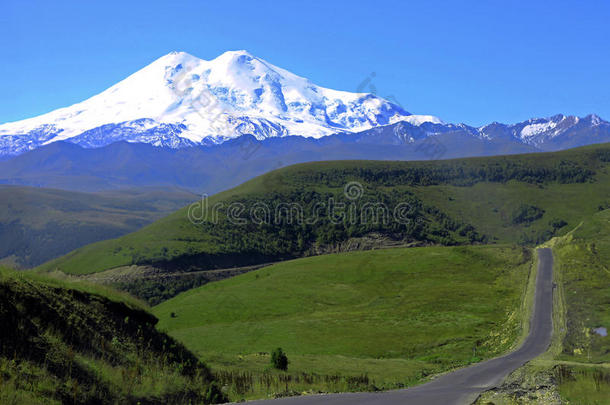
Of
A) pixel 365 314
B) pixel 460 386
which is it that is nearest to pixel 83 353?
pixel 460 386

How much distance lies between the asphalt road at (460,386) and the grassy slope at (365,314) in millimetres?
2006

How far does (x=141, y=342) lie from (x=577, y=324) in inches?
2035

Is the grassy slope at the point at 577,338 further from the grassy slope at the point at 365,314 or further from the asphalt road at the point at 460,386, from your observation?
the grassy slope at the point at 365,314

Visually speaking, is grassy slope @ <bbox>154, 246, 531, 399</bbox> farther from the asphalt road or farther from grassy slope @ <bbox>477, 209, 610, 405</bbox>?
grassy slope @ <bbox>477, 209, 610, 405</bbox>

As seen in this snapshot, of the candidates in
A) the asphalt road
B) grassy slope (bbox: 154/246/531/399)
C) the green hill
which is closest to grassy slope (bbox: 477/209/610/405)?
the asphalt road

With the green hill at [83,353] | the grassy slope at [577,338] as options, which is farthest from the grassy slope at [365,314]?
the grassy slope at [577,338]

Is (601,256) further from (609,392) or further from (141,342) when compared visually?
(141,342)

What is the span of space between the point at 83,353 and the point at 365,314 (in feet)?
214

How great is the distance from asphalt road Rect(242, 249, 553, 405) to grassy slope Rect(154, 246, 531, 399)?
2.01 m

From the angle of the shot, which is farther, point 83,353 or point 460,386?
point 460,386

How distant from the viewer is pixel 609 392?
20859 mm

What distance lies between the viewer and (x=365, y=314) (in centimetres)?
7806

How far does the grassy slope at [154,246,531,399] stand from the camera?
38.2m

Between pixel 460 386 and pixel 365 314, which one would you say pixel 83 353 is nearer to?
pixel 460 386
